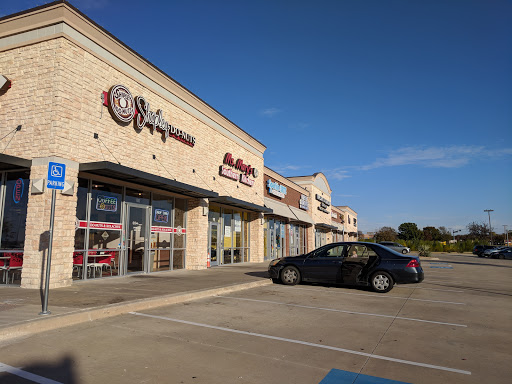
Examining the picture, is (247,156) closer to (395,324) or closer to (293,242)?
(293,242)

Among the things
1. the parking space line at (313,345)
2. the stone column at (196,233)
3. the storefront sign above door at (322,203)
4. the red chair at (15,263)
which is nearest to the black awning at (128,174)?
the stone column at (196,233)

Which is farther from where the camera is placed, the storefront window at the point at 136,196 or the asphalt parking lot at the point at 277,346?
the storefront window at the point at 136,196

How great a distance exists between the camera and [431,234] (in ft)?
352

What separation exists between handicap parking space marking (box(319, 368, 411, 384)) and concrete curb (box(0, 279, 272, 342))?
4490 millimetres

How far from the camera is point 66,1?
1027 centimetres

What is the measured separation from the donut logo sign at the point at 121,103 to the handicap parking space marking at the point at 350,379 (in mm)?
10277

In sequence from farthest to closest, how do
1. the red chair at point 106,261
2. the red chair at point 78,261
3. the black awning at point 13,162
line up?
the red chair at point 106,261 → the red chair at point 78,261 → the black awning at point 13,162

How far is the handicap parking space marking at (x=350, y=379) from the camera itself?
3.96 m

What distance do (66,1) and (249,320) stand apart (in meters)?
10.0

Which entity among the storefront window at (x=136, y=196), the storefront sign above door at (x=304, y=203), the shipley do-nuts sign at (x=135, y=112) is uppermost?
the shipley do-nuts sign at (x=135, y=112)

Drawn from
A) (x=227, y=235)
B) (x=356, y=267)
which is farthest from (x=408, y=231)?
(x=356, y=267)

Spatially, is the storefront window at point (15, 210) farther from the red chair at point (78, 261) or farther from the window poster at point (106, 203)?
the window poster at point (106, 203)

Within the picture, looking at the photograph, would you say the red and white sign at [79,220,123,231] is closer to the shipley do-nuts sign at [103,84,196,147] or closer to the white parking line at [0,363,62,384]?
the shipley do-nuts sign at [103,84,196,147]

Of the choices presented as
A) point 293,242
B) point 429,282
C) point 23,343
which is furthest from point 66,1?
point 293,242
